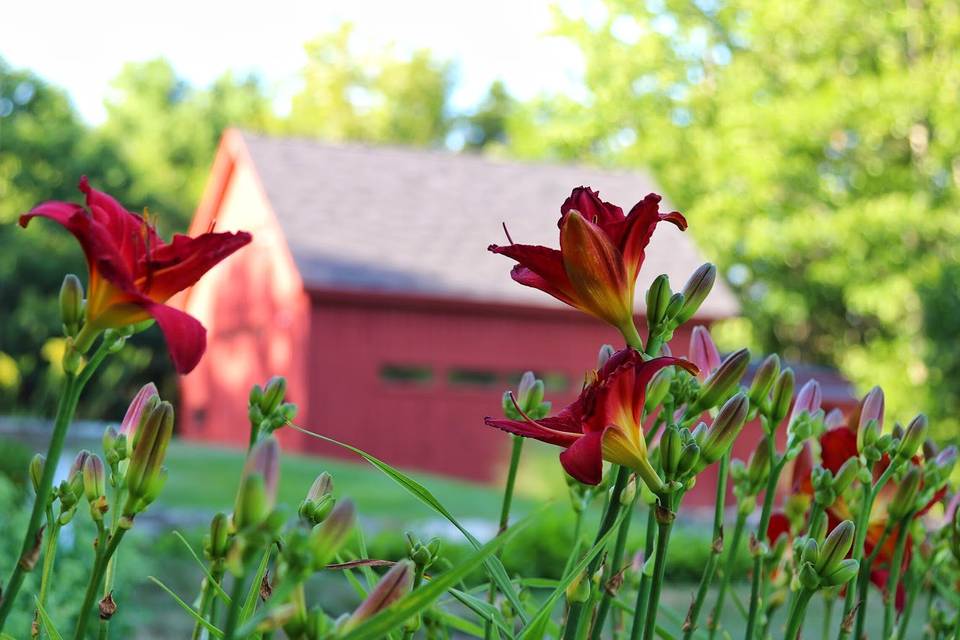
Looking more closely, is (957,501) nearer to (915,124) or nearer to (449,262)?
(449,262)

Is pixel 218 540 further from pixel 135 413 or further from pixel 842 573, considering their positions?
pixel 842 573

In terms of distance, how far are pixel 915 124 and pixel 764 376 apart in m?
18.2

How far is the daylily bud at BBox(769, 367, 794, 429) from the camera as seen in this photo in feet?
3.57

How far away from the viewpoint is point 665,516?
30.3 inches

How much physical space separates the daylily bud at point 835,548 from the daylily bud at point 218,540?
0.43 metres

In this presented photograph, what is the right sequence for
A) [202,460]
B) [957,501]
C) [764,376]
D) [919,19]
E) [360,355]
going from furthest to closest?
[919,19], [360,355], [202,460], [957,501], [764,376]

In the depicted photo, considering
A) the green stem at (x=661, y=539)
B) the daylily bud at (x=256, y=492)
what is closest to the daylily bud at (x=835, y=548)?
the green stem at (x=661, y=539)

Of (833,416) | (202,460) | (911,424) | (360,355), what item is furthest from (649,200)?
(360,355)

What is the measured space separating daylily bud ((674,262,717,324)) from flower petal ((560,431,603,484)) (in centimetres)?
20

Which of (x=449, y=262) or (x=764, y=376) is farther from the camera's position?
(x=449, y=262)

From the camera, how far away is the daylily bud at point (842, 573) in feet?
2.71

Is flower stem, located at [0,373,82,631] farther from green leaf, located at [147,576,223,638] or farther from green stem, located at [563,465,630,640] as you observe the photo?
green stem, located at [563,465,630,640]

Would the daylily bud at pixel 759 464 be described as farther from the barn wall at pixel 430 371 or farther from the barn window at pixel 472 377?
the barn window at pixel 472 377

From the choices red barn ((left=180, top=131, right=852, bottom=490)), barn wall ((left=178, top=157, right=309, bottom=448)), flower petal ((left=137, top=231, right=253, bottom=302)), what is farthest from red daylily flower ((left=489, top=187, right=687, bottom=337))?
barn wall ((left=178, top=157, right=309, bottom=448))
